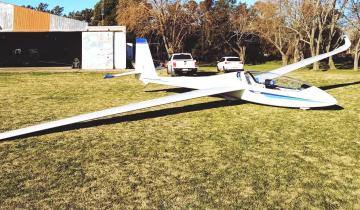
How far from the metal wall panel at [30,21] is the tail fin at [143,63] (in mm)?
24078

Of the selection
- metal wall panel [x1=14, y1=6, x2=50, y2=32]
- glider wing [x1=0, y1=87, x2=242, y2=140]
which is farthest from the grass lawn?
metal wall panel [x1=14, y1=6, x2=50, y2=32]

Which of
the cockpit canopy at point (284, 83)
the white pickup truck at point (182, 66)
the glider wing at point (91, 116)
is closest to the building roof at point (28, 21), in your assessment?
the white pickup truck at point (182, 66)

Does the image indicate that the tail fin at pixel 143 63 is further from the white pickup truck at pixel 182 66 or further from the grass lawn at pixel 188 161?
the white pickup truck at pixel 182 66

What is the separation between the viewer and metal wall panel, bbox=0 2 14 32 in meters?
36.2

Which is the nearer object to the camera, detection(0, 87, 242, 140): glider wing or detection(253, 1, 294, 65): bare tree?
detection(0, 87, 242, 140): glider wing

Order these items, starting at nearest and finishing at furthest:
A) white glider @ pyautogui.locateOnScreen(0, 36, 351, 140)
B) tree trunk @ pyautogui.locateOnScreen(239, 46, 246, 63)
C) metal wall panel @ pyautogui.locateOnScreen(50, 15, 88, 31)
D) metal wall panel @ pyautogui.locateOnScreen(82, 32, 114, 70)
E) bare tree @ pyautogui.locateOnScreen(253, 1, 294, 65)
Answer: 1. white glider @ pyautogui.locateOnScreen(0, 36, 351, 140)
2. metal wall panel @ pyautogui.locateOnScreen(50, 15, 88, 31)
3. metal wall panel @ pyautogui.locateOnScreen(82, 32, 114, 70)
4. bare tree @ pyautogui.locateOnScreen(253, 1, 294, 65)
5. tree trunk @ pyautogui.locateOnScreen(239, 46, 246, 63)

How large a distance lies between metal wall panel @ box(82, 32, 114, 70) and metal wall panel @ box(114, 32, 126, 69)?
43 centimetres

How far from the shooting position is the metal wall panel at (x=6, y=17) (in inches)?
1426

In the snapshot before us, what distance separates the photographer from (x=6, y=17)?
36.7 metres

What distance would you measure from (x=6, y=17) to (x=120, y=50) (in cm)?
1190

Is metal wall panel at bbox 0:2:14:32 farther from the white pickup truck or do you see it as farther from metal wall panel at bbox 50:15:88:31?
the white pickup truck

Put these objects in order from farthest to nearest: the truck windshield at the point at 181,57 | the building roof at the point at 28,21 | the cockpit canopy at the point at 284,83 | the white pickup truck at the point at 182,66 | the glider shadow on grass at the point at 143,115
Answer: the building roof at the point at 28,21 < the truck windshield at the point at 181,57 < the white pickup truck at the point at 182,66 < the cockpit canopy at the point at 284,83 < the glider shadow on grass at the point at 143,115

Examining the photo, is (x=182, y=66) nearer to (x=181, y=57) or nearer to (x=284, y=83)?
(x=181, y=57)

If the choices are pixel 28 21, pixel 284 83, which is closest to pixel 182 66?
pixel 284 83
